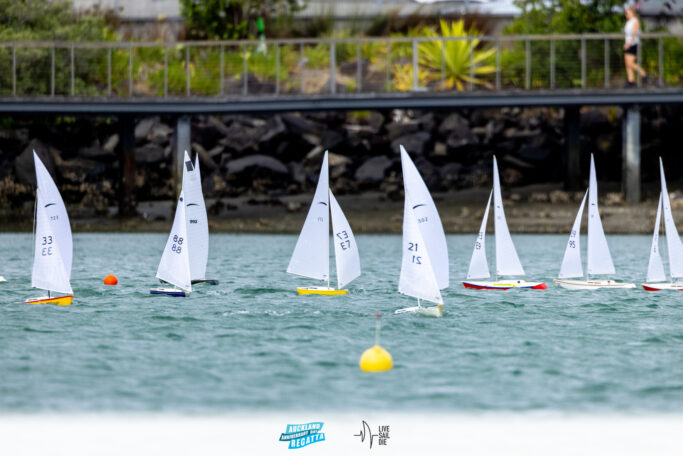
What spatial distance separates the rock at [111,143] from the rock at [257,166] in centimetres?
762

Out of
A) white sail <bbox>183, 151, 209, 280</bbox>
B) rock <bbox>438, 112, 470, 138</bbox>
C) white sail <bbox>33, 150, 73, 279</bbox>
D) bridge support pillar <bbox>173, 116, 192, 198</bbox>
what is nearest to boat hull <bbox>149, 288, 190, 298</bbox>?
white sail <bbox>183, 151, 209, 280</bbox>

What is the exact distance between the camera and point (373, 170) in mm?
63125

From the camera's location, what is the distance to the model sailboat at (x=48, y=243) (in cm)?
2973

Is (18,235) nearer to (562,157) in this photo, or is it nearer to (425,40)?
(425,40)

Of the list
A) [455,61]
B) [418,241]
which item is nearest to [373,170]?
[455,61]

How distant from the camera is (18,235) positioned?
5406cm

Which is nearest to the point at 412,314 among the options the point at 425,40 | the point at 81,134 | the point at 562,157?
the point at 425,40

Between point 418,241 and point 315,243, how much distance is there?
6.45m

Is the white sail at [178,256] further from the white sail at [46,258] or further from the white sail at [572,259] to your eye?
the white sail at [572,259]

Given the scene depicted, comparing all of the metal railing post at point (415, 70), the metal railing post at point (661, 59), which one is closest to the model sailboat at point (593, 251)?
the metal railing post at point (415, 70)

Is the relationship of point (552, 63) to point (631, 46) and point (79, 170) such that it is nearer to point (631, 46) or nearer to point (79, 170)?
point (631, 46)

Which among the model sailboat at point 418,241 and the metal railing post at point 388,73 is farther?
the metal railing post at point 388,73

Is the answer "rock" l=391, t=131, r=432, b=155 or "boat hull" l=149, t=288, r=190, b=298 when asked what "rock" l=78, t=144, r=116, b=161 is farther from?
"boat hull" l=149, t=288, r=190, b=298

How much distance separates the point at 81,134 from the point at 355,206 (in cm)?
1833
